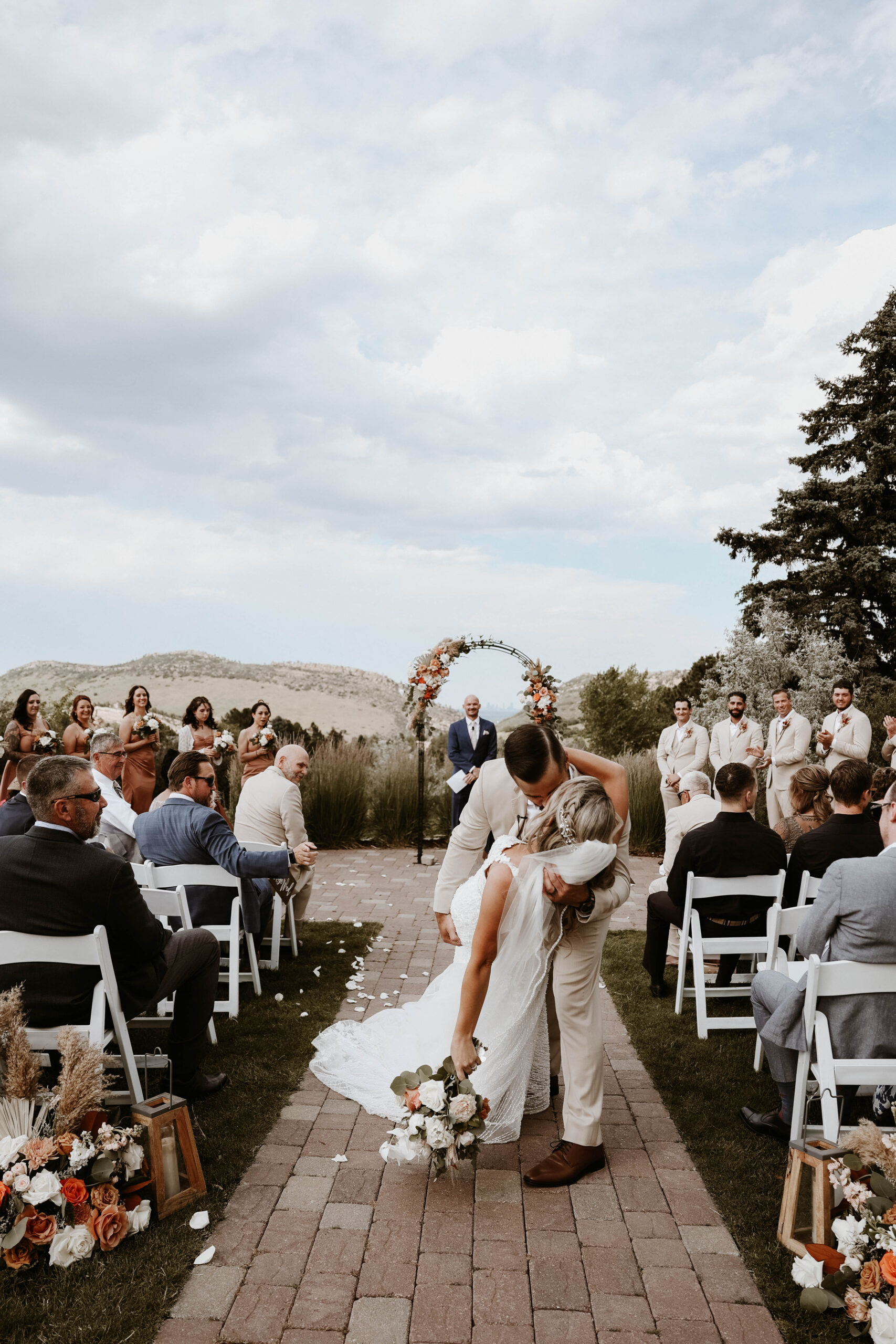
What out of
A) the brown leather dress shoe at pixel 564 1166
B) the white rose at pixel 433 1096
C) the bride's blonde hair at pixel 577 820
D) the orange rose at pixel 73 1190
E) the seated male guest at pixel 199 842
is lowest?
the brown leather dress shoe at pixel 564 1166

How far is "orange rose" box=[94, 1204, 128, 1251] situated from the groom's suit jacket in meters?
1.63

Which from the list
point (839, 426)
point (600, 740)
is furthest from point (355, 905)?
point (839, 426)

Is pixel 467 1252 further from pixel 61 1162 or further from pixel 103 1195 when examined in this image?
pixel 61 1162

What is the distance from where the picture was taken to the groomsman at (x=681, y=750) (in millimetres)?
10312

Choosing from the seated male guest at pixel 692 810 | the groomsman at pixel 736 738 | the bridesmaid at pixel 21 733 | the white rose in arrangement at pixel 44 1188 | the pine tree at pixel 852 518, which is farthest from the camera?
the pine tree at pixel 852 518

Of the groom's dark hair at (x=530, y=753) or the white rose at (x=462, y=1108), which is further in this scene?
the groom's dark hair at (x=530, y=753)

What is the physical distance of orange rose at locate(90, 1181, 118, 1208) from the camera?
280 centimetres

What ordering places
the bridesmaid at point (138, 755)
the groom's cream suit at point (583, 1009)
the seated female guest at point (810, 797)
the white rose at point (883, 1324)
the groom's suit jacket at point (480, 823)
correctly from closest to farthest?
1. the white rose at point (883, 1324)
2. the groom's cream suit at point (583, 1009)
3. the groom's suit jacket at point (480, 823)
4. the seated female guest at point (810, 797)
5. the bridesmaid at point (138, 755)

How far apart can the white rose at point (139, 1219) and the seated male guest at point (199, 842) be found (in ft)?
7.06

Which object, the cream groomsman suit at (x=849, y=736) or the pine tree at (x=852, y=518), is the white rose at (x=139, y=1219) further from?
the pine tree at (x=852, y=518)

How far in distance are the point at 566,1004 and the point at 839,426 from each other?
25416 mm

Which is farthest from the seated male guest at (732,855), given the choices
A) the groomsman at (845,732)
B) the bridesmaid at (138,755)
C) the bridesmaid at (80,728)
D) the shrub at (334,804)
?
the shrub at (334,804)

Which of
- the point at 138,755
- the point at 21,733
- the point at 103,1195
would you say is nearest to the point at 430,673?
the point at 138,755

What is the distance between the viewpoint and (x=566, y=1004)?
3381 mm
